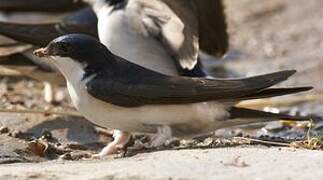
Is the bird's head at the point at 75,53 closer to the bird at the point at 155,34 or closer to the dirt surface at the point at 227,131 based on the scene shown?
the dirt surface at the point at 227,131

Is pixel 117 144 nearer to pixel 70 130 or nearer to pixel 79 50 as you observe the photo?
pixel 79 50

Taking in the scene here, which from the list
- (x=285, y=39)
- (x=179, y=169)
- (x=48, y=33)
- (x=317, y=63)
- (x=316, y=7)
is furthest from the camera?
(x=316, y=7)

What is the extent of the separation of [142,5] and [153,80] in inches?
60.6

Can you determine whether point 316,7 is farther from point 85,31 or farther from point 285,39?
point 85,31

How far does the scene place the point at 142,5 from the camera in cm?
700

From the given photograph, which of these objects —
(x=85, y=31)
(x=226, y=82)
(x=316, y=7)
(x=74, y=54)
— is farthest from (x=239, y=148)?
(x=316, y=7)

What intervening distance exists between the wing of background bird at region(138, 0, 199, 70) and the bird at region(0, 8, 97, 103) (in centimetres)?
78

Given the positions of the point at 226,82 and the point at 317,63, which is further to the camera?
the point at 317,63

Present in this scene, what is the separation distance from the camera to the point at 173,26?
683cm

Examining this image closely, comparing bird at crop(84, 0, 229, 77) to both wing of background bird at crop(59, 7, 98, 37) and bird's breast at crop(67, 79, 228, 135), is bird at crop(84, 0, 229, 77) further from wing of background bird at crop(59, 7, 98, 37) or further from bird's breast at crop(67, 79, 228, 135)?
bird's breast at crop(67, 79, 228, 135)

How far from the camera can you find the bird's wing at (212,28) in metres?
7.52

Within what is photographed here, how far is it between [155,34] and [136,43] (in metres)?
0.12

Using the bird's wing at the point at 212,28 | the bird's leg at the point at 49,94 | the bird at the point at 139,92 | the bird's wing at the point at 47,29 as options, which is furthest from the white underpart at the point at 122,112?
the bird's leg at the point at 49,94

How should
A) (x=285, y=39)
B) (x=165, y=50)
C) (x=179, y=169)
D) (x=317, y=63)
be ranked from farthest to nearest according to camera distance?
(x=285, y=39), (x=317, y=63), (x=165, y=50), (x=179, y=169)
